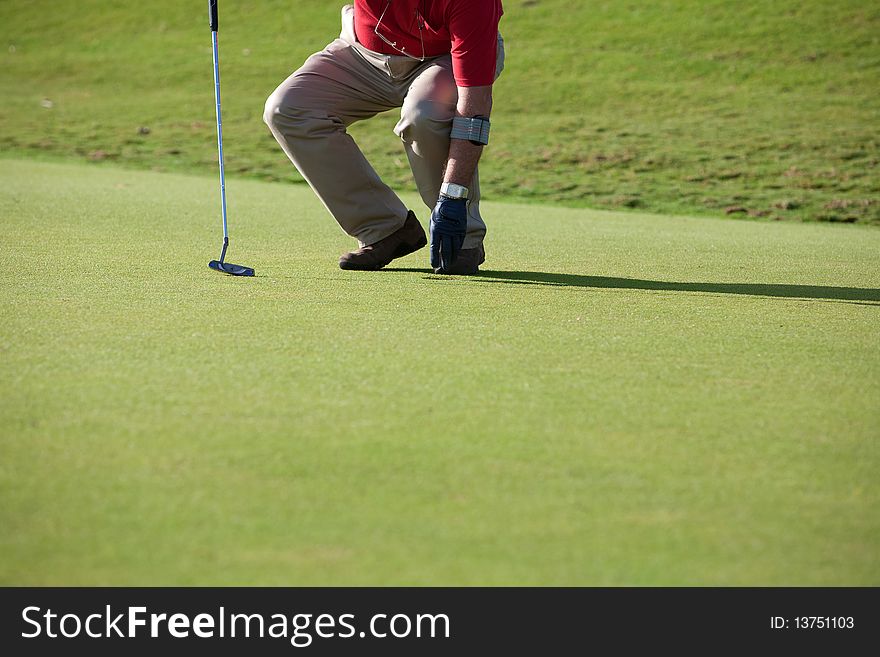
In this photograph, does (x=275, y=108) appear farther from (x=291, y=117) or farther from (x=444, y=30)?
(x=444, y=30)

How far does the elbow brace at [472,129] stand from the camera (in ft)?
13.9

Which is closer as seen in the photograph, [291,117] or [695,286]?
[695,286]

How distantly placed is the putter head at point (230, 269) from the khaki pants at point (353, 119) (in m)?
0.59

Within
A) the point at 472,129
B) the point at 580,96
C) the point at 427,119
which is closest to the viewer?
the point at 472,129

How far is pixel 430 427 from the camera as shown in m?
2.26

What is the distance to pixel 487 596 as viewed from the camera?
158cm

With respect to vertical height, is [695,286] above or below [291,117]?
below

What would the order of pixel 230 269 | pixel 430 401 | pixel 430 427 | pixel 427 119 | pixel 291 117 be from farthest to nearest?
pixel 291 117 < pixel 427 119 < pixel 230 269 < pixel 430 401 < pixel 430 427

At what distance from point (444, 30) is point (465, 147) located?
51 centimetres

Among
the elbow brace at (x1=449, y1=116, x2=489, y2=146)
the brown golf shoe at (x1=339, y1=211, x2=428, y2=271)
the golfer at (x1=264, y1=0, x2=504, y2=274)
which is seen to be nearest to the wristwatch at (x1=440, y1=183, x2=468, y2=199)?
the golfer at (x1=264, y1=0, x2=504, y2=274)

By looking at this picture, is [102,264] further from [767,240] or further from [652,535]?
[767,240]

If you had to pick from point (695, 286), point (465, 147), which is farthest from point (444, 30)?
point (695, 286)

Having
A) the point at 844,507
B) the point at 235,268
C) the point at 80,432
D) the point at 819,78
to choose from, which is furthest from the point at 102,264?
the point at 819,78

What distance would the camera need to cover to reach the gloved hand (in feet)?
13.8
